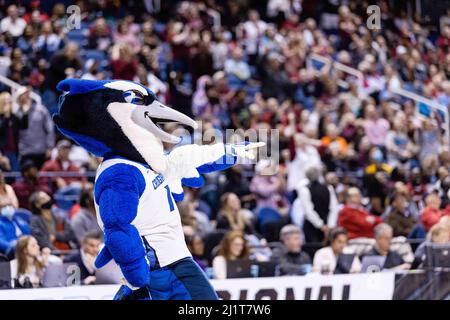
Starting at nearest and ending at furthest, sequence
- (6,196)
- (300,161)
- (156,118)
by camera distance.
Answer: (156,118) → (6,196) → (300,161)

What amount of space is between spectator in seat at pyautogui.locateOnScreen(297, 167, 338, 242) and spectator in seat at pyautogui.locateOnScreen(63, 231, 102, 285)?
2.84m

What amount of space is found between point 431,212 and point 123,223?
560 cm

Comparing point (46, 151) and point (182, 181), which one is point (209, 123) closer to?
point (46, 151)

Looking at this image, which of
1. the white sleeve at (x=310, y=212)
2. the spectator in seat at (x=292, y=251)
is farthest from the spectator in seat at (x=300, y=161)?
the spectator in seat at (x=292, y=251)

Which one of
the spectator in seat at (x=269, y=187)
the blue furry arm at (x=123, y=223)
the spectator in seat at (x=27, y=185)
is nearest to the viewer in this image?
the blue furry arm at (x=123, y=223)

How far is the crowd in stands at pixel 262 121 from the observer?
903cm

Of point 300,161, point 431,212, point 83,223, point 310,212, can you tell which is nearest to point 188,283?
point 83,223

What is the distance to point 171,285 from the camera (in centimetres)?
539

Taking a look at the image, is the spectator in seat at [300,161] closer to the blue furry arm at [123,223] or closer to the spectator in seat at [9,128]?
the spectator in seat at [9,128]

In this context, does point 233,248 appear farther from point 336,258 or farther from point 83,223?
point 83,223

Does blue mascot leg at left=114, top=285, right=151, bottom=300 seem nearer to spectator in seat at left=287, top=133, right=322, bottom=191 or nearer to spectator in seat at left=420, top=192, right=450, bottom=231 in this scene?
spectator in seat at left=420, top=192, right=450, bottom=231

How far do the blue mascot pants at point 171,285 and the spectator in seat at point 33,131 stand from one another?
534 centimetres

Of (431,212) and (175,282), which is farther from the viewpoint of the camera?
(431,212)

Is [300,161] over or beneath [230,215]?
over
